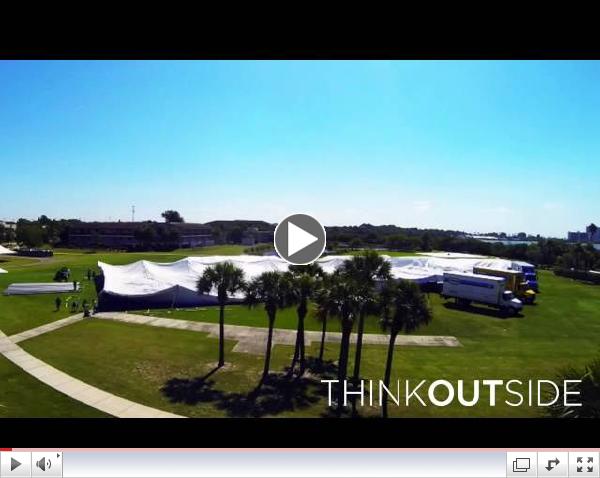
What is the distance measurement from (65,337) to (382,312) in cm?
1898

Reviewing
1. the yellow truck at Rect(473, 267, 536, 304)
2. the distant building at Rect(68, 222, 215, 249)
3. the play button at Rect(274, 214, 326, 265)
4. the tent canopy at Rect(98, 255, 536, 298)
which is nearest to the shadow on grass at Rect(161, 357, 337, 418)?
the play button at Rect(274, 214, 326, 265)

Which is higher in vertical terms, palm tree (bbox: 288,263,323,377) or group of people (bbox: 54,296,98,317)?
palm tree (bbox: 288,263,323,377)

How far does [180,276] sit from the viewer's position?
106 ft

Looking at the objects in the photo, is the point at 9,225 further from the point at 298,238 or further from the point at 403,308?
the point at 403,308

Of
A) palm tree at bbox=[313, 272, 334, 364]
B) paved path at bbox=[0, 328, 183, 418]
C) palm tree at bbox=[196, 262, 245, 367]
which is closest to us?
paved path at bbox=[0, 328, 183, 418]

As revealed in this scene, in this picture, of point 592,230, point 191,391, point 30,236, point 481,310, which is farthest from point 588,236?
point 30,236

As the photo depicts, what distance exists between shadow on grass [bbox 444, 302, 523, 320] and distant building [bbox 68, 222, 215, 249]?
32613 mm

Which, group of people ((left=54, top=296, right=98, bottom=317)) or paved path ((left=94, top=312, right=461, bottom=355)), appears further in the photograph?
group of people ((left=54, top=296, right=98, bottom=317))

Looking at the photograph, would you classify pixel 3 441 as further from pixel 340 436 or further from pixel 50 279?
pixel 50 279

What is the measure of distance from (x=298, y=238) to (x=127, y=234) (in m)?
53.9

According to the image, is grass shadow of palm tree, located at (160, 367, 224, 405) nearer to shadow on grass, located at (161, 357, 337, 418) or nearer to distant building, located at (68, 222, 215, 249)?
shadow on grass, located at (161, 357, 337, 418)

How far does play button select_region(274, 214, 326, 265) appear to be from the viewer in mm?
9523

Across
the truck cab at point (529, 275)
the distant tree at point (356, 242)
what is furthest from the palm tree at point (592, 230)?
the distant tree at point (356, 242)

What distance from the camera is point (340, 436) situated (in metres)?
7.64
